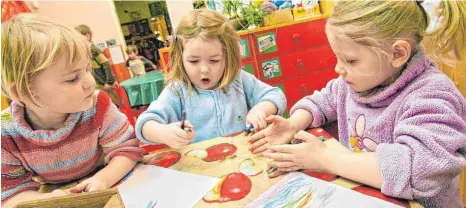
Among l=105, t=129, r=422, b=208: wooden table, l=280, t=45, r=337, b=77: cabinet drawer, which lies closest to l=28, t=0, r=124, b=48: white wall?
l=280, t=45, r=337, b=77: cabinet drawer

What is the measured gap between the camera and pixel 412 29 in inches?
23.2

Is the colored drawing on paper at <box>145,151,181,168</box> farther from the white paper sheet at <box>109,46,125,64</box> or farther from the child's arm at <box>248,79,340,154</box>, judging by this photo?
the white paper sheet at <box>109,46,125,64</box>

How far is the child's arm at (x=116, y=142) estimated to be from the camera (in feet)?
2.37

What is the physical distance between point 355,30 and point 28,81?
0.65 meters

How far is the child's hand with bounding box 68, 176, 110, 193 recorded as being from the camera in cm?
66

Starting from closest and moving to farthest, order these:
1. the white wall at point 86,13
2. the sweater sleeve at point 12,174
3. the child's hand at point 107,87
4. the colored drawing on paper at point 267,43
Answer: the sweater sleeve at point 12,174, the colored drawing on paper at point 267,43, the child's hand at point 107,87, the white wall at point 86,13

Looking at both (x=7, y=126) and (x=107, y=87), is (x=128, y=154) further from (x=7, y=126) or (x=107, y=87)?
(x=107, y=87)

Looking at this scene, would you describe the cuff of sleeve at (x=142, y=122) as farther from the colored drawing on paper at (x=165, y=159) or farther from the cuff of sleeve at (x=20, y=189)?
the cuff of sleeve at (x=20, y=189)

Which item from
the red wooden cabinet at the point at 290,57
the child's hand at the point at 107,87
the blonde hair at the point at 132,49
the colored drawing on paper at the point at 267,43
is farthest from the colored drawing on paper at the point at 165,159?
the blonde hair at the point at 132,49

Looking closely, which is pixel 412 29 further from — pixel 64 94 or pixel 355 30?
pixel 64 94

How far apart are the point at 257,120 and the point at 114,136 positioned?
1.19 feet

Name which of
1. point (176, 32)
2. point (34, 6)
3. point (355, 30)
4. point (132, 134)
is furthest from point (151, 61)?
point (355, 30)

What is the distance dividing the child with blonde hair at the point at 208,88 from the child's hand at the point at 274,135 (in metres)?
0.12

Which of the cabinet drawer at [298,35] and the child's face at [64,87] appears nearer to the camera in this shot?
the child's face at [64,87]
